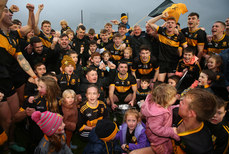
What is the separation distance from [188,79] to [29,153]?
449 centimetres

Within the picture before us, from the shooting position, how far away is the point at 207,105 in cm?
160

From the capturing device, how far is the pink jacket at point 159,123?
182 cm

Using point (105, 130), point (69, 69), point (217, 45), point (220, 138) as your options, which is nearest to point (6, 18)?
point (69, 69)

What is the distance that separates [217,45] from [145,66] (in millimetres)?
2339

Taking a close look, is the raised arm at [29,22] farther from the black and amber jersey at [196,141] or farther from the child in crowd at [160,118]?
the black and amber jersey at [196,141]

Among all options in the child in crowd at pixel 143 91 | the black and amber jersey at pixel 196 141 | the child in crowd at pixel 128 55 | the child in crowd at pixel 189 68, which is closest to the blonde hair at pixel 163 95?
the black and amber jersey at pixel 196 141

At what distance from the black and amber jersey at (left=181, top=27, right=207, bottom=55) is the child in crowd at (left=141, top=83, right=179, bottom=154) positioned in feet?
12.1

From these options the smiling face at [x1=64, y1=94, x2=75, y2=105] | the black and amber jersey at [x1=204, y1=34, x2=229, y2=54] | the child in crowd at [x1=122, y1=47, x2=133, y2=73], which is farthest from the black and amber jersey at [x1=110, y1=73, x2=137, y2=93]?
the black and amber jersey at [x1=204, y1=34, x2=229, y2=54]

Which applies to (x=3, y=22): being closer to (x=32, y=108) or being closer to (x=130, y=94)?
(x=32, y=108)

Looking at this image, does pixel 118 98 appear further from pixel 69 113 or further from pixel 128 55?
pixel 69 113

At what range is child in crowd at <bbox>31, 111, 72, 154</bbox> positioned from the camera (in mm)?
1686

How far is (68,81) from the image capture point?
12.2 feet

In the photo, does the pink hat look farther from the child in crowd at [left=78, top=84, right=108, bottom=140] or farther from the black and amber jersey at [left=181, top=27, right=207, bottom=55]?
the black and amber jersey at [left=181, top=27, right=207, bottom=55]

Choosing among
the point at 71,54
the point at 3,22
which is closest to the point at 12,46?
the point at 3,22
